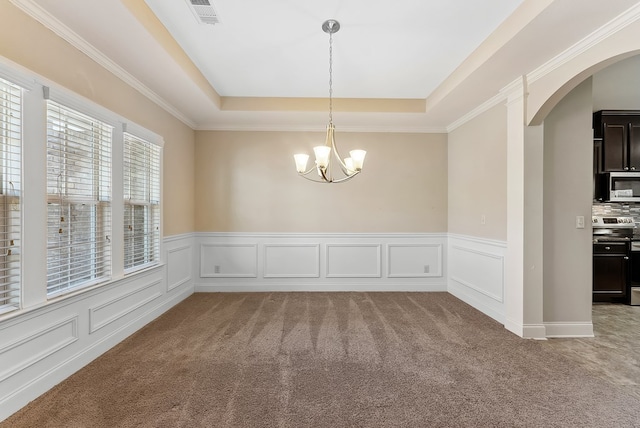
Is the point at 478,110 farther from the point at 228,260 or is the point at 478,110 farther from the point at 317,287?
the point at 228,260

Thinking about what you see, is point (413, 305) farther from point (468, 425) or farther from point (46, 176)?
point (46, 176)

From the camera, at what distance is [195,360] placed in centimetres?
258

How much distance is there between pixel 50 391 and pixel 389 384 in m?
2.41

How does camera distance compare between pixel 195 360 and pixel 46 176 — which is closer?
pixel 46 176

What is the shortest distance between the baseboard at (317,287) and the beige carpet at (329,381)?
128 cm

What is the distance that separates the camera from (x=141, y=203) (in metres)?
3.38

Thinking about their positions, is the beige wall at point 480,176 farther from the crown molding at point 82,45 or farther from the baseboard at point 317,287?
the crown molding at point 82,45

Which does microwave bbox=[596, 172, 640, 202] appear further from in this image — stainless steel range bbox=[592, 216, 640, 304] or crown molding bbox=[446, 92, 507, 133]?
crown molding bbox=[446, 92, 507, 133]

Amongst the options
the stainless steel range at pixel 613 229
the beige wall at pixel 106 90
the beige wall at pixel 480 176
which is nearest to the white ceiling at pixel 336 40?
the beige wall at pixel 106 90

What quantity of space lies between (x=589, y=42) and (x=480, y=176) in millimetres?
1801

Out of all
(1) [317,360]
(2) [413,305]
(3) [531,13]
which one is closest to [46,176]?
(1) [317,360]

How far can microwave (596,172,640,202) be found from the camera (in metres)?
4.17

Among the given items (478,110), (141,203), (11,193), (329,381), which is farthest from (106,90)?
(478,110)

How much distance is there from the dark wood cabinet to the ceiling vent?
538 centimetres
